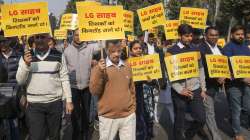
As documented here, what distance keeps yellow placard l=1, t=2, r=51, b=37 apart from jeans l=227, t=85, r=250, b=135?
3.28 metres

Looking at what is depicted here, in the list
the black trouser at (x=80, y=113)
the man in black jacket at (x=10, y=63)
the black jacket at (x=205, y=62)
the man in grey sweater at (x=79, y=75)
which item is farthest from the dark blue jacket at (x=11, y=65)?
the black jacket at (x=205, y=62)

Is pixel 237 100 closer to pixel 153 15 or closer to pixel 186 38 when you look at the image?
pixel 186 38

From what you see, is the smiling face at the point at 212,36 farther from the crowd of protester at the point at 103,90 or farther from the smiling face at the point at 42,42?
the smiling face at the point at 42,42

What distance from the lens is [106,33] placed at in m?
5.42

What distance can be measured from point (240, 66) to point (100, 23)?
2.81m

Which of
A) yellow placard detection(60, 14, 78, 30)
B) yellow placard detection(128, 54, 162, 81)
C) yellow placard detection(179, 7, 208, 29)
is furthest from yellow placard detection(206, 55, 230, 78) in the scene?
yellow placard detection(60, 14, 78, 30)

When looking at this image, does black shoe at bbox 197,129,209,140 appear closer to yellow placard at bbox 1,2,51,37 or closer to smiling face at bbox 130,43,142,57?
smiling face at bbox 130,43,142,57

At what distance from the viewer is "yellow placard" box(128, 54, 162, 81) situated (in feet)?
22.3

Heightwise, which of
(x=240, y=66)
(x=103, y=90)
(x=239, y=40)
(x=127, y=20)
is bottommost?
(x=103, y=90)

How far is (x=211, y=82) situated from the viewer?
709 centimetres

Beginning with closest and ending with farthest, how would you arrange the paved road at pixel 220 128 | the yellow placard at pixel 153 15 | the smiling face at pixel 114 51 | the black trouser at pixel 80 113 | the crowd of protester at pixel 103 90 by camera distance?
the smiling face at pixel 114 51
the crowd of protester at pixel 103 90
the black trouser at pixel 80 113
the paved road at pixel 220 128
the yellow placard at pixel 153 15

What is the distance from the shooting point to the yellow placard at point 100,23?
5340 mm

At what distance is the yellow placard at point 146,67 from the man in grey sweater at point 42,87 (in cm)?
143

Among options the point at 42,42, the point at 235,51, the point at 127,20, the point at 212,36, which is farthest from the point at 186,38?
the point at 127,20
